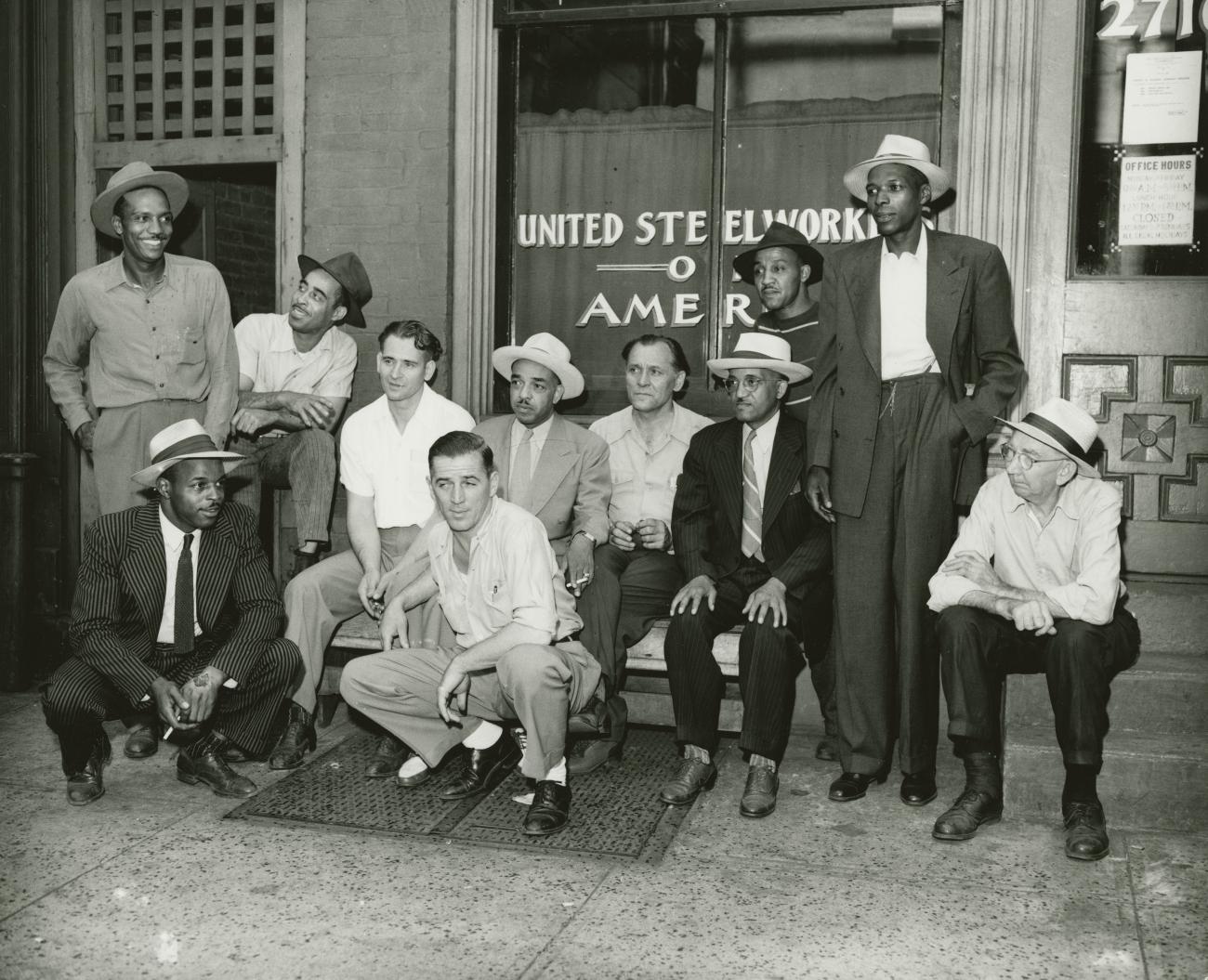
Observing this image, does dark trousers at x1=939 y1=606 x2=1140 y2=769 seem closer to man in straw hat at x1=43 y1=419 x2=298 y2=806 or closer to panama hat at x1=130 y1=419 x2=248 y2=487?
man in straw hat at x1=43 y1=419 x2=298 y2=806

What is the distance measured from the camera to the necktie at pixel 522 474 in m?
5.84

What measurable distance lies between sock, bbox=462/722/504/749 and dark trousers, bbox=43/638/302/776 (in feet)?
2.55

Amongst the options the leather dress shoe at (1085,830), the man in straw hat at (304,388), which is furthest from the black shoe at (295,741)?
the leather dress shoe at (1085,830)

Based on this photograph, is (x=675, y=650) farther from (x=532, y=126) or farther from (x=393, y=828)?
(x=532, y=126)

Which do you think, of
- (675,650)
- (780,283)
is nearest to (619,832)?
(675,650)

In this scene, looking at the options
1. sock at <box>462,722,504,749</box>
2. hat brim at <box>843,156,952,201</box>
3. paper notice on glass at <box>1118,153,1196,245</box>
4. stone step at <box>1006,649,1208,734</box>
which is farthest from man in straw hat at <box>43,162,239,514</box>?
paper notice on glass at <box>1118,153,1196,245</box>

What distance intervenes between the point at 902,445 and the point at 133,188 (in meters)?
3.75

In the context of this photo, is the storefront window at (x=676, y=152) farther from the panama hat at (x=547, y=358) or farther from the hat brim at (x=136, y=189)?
the hat brim at (x=136, y=189)

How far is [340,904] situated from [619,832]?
1107 mm

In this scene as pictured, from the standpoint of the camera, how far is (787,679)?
508cm

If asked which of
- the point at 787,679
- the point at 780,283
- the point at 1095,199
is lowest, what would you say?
the point at 787,679

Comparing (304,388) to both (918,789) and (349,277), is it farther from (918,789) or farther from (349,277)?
(918,789)

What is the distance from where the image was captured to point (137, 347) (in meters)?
6.07

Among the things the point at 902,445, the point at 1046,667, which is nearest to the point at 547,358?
the point at 902,445
